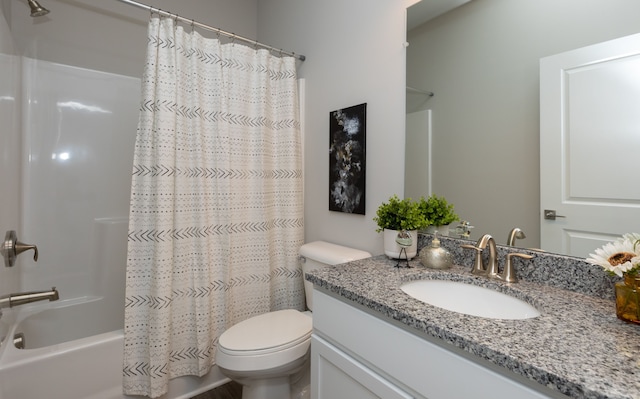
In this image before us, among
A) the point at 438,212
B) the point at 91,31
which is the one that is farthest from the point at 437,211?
the point at 91,31

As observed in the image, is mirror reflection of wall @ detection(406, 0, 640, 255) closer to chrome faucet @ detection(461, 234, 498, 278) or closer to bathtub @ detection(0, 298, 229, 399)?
chrome faucet @ detection(461, 234, 498, 278)

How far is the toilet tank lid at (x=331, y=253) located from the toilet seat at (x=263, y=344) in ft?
1.06

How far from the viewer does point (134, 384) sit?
1.46 meters

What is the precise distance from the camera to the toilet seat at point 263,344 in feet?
4.09

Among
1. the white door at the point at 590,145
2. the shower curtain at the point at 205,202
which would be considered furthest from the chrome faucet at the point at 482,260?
the shower curtain at the point at 205,202

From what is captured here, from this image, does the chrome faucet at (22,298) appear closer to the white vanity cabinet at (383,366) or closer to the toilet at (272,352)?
the toilet at (272,352)

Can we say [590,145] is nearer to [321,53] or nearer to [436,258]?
[436,258]

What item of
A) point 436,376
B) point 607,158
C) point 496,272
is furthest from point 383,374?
point 607,158

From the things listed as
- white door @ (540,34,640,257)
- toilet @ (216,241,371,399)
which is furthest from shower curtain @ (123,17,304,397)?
white door @ (540,34,640,257)

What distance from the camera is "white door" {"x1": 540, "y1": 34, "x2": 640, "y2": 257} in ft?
2.77

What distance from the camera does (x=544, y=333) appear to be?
0.66 metres

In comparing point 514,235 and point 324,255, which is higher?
point 514,235

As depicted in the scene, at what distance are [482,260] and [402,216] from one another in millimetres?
336

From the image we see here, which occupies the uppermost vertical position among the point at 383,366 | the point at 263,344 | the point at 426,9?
the point at 426,9
